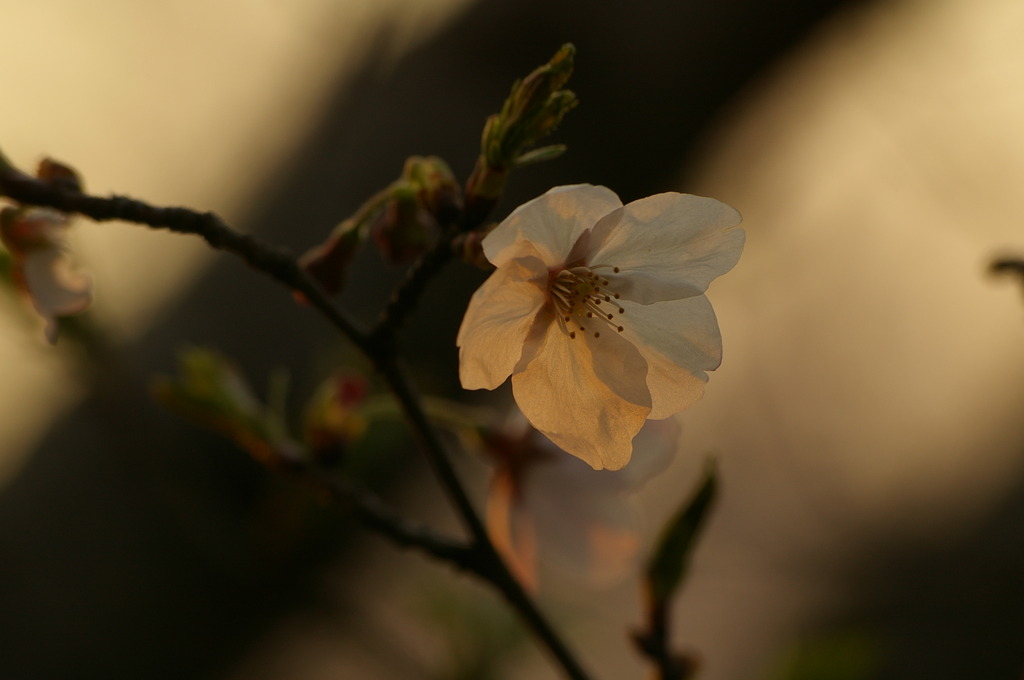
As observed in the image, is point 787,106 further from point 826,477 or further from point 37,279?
point 826,477

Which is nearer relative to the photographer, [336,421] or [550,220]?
[550,220]

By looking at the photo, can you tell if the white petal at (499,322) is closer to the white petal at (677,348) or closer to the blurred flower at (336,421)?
the white petal at (677,348)

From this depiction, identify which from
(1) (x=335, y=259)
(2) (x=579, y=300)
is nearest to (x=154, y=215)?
(1) (x=335, y=259)

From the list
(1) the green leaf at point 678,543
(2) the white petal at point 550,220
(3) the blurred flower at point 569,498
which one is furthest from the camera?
(3) the blurred flower at point 569,498

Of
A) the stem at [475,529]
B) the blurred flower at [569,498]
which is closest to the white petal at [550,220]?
the stem at [475,529]

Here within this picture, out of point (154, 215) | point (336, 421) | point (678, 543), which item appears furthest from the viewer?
point (336, 421)

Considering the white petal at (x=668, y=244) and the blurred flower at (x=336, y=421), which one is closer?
the white petal at (x=668, y=244)

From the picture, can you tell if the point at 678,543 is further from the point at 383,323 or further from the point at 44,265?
the point at 44,265
